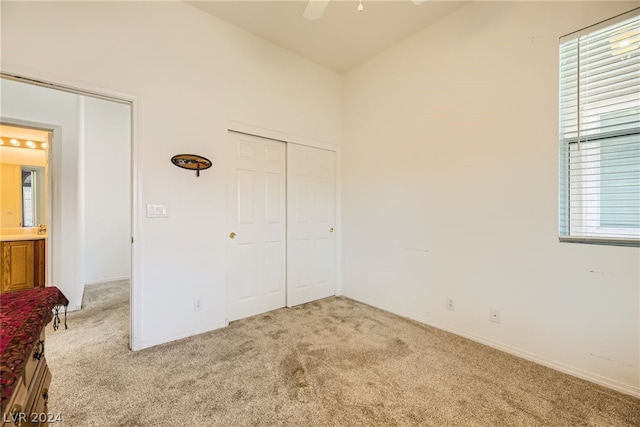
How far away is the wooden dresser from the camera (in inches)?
25.5

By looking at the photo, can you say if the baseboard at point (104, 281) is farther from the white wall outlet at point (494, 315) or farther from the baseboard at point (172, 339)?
the white wall outlet at point (494, 315)

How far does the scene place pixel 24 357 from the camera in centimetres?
73

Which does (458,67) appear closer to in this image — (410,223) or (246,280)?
(410,223)

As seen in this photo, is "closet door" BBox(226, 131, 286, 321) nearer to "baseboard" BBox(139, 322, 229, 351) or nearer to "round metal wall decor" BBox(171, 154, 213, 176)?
"baseboard" BBox(139, 322, 229, 351)

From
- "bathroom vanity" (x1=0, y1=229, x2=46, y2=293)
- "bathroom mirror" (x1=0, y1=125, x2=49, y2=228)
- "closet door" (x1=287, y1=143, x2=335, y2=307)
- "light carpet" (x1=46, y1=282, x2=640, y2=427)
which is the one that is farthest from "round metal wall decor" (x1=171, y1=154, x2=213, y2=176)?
"bathroom mirror" (x1=0, y1=125, x2=49, y2=228)

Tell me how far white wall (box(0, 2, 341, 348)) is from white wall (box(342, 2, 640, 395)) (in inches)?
68.2

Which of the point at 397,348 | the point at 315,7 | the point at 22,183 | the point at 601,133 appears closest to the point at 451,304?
the point at 397,348

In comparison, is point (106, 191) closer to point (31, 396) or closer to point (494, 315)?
point (31, 396)

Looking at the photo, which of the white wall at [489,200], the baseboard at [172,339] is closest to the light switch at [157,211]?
the baseboard at [172,339]

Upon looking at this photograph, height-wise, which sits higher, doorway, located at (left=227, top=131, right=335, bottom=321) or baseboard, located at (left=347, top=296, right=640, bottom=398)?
doorway, located at (left=227, top=131, right=335, bottom=321)

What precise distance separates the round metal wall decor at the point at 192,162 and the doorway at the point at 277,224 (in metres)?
0.28

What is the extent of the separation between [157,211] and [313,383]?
1.95 m

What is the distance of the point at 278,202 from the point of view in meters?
3.37

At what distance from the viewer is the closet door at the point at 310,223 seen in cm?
347
